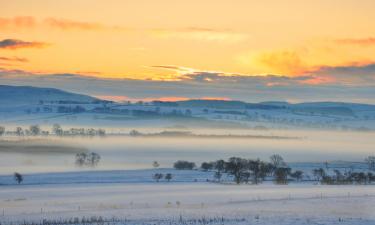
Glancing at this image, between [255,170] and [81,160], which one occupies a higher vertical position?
[81,160]

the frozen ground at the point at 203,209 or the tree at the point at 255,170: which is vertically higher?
the tree at the point at 255,170

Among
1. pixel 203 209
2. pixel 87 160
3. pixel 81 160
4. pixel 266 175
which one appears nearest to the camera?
pixel 203 209

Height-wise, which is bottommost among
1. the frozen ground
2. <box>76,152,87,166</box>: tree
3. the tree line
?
the frozen ground

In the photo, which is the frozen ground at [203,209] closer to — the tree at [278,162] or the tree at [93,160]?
the tree at [278,162]

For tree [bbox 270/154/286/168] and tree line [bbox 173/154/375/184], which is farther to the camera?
tree [bbox 270/154/286/168]

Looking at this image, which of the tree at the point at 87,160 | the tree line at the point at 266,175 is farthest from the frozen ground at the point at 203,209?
the tree at the point at 87,160

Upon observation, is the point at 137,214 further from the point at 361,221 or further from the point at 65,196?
the point at 65,196

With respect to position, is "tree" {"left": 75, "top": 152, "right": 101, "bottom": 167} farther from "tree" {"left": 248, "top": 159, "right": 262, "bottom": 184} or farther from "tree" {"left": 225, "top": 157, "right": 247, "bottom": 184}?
"tree" {"left": 248, "top": 159, "right": 262, "bottom": 184}

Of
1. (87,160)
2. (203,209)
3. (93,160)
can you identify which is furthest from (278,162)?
(203,209)

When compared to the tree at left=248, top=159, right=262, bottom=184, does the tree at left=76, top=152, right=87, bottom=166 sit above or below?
above

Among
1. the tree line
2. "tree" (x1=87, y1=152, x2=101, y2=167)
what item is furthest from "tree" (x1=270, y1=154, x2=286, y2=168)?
"tree" (x1=87, y1=152, x2=101, y2=167)

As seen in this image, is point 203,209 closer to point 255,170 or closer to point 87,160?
point 255,170

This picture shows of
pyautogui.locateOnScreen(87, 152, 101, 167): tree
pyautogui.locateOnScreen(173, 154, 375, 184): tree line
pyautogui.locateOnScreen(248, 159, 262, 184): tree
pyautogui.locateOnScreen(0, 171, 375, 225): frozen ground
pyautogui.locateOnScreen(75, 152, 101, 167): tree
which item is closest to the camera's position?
pyautogui.locateOnScreen(0, 171, 375, 225): frozen ground

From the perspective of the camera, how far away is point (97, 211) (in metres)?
47.3
